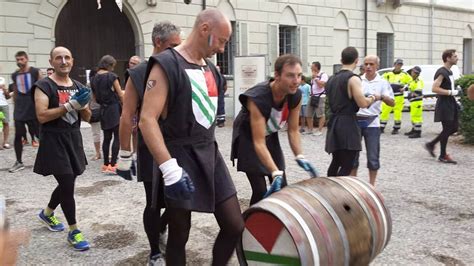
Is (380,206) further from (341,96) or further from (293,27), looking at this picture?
(293,27)

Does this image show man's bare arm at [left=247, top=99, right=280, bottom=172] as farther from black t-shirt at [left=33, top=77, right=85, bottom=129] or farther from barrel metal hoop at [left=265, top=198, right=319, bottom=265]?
black t-shirt at [left=33, top=77, right=85, bottom=129]

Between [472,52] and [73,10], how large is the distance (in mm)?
22061

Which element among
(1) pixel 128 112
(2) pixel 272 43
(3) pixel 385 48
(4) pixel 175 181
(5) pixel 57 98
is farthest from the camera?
(3) pixel 385 48

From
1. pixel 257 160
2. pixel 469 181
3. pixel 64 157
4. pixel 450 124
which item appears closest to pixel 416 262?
pixel 257 160

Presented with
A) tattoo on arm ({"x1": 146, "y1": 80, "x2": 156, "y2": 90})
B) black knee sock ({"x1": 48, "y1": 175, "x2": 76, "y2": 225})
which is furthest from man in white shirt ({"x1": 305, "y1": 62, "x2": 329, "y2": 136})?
tattoo on arm ({"x1": 146, "y1": 80, "x2": 156, "y2": 90})

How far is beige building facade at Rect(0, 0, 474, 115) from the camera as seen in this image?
13.7m

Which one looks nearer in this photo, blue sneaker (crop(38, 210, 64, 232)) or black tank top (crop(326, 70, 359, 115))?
blue sneaker (crop(38, 210, 64, 232))

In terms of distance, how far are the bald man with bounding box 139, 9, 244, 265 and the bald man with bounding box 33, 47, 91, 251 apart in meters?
1.58

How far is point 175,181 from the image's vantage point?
2510 millimetres

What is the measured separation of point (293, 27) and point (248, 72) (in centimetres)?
693

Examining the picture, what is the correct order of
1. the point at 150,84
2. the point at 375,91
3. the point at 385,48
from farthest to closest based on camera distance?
the point at 385,48, the point at 375,91, the point at 150,84

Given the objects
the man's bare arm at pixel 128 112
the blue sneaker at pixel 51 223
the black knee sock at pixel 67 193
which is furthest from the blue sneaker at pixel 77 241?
the man's bare arm at pixel 128 112

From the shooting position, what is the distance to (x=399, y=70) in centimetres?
1184

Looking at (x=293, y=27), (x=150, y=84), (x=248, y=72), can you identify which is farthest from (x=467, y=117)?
(x=293, y=27)
